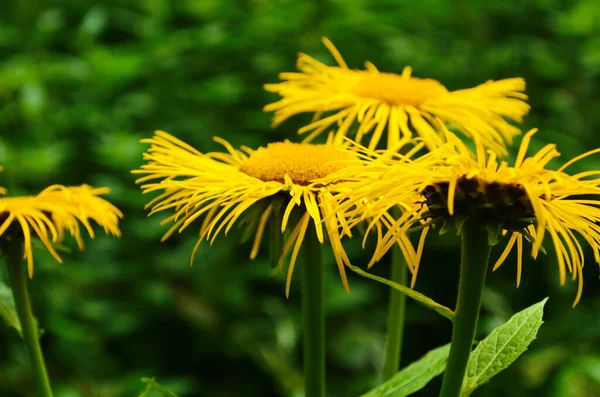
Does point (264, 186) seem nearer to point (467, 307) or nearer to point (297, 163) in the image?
point (297, 163)

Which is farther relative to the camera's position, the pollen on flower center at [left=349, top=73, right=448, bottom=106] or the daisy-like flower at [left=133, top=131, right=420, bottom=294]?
the pollen on flower center at [left=349, top=73, right=448, bottom=106]

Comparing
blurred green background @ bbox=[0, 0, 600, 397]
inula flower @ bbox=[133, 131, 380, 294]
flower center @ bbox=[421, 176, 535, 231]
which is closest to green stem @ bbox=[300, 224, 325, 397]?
inula flower @ bbox=[133, 131, 380, 294]

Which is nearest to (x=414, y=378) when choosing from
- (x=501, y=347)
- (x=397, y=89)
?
(x=501, y=347)

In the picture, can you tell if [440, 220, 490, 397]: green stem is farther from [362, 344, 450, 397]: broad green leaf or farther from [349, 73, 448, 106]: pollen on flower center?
[349, 73, 448, 106]: pollen on flower center

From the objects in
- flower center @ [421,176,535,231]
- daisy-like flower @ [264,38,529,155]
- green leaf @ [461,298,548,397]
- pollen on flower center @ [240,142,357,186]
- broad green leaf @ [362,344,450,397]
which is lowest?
broad green leaf @ [362,344,450,397]

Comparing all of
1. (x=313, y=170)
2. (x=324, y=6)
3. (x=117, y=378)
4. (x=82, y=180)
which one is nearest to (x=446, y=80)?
(x=324, y=6)

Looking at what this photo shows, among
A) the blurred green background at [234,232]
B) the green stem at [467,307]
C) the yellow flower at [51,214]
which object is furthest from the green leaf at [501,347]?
the blurred green background at [234,232]

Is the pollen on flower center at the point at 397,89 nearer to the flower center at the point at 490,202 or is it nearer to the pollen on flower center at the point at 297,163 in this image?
the pollen on flower center at the point at 297,163
